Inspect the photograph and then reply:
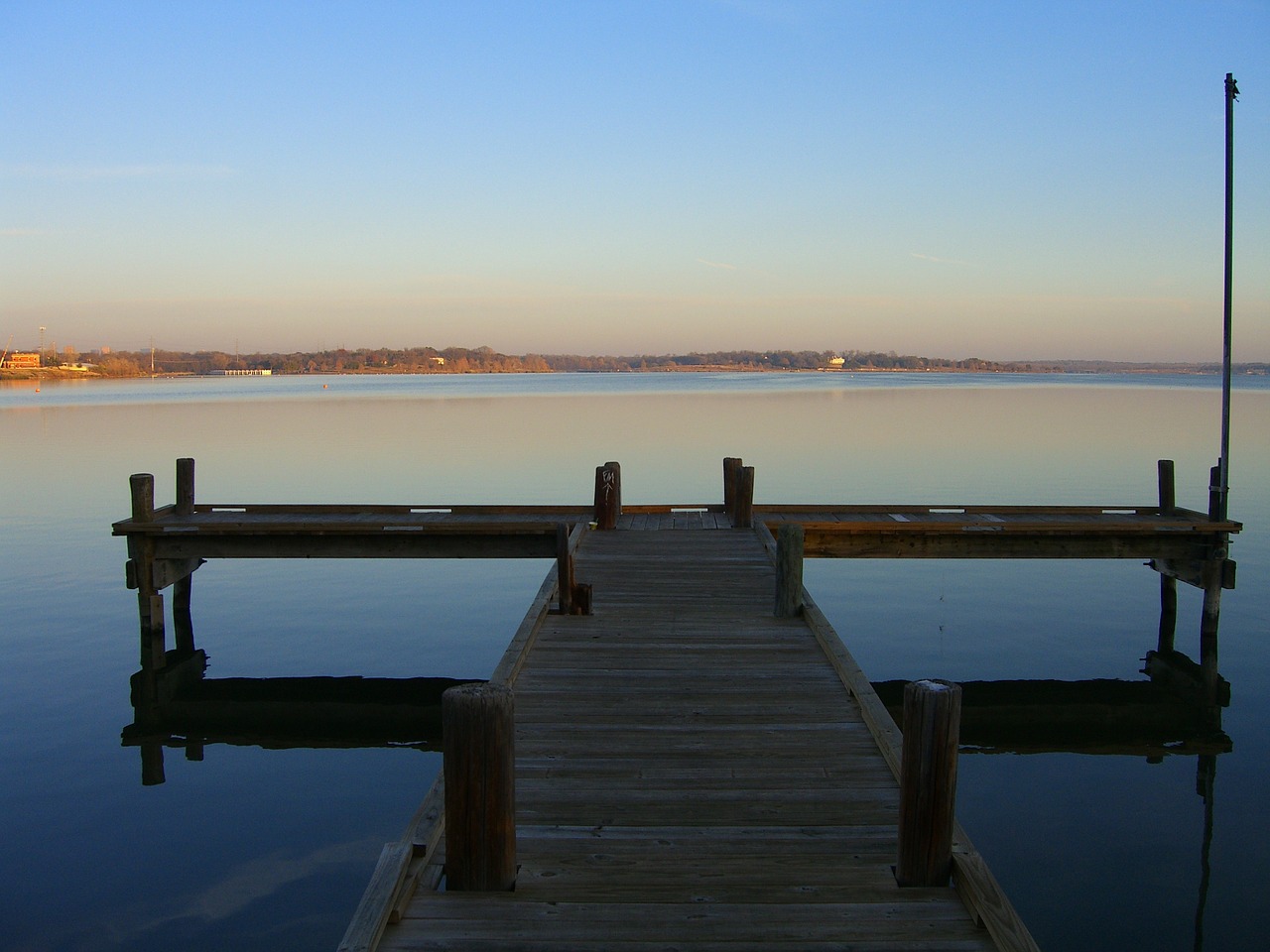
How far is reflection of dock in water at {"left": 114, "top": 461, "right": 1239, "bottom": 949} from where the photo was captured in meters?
4.99

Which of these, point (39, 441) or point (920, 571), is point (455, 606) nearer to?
point (920, 571)

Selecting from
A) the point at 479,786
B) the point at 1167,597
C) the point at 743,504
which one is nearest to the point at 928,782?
the point at 479,786

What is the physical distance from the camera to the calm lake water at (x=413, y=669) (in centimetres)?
944

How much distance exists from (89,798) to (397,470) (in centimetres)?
2930

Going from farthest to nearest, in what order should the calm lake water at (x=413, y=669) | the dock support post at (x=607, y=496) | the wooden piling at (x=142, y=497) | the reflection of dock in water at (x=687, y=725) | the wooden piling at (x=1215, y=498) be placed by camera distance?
the wooden piling at (x=1215, y=498)
the dock support post at (x=607, y=496)
the wooden piling at (x=142, y=497)
the calm lake water at (x=413, y=669)
the reflection of dock in water at (x=687, y=725)

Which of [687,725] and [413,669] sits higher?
[687,725]

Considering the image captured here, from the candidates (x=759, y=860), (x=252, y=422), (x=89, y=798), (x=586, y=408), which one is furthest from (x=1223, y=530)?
(x=586, y=408)

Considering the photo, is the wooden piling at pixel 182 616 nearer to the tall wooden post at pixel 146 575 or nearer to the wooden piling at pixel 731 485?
the tall wooden post at pixel 146 575

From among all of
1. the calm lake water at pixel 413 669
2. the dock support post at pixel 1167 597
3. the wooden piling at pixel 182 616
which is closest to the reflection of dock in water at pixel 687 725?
the dock support post at pixel 1167 597

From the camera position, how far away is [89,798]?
11688mm

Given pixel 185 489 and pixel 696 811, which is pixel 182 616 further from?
pixel 696 811

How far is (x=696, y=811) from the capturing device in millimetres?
6285

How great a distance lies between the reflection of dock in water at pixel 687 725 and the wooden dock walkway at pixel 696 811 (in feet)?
0.06

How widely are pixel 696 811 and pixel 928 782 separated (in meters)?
1.64
